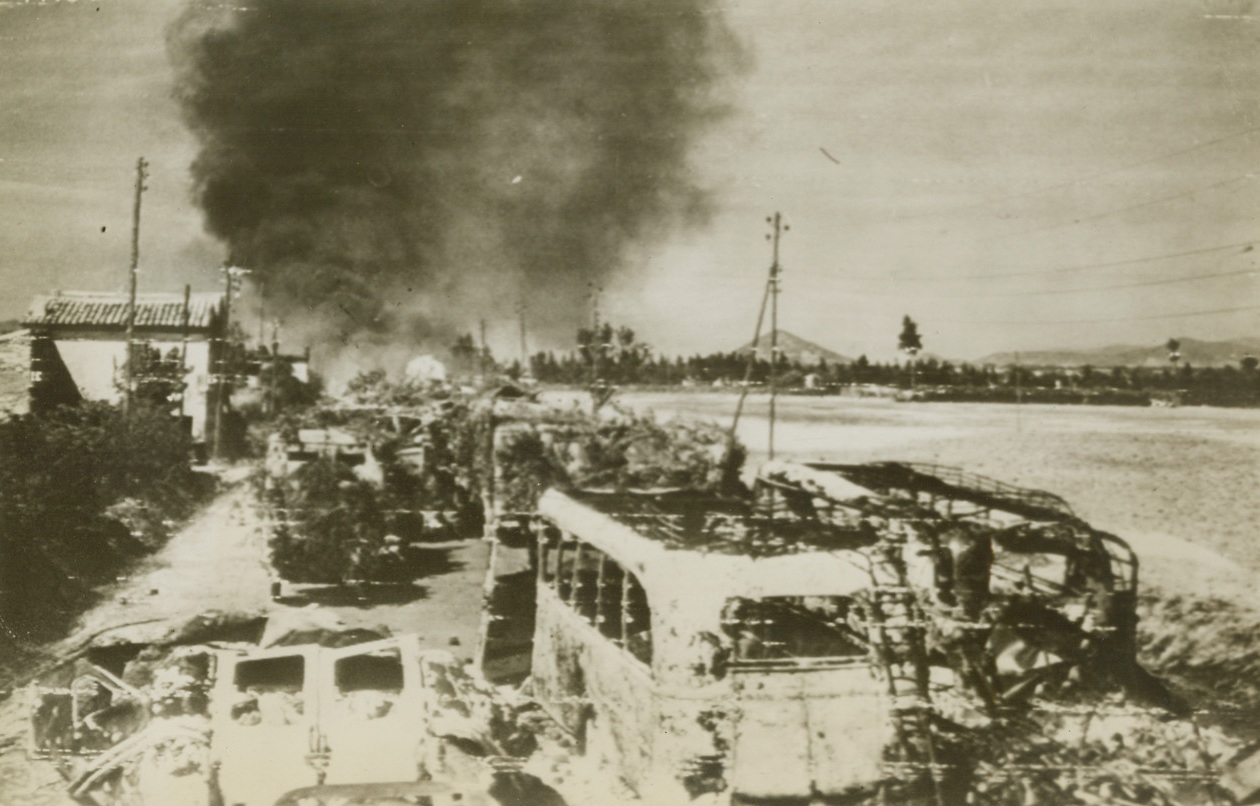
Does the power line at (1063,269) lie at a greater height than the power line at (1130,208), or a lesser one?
lesser

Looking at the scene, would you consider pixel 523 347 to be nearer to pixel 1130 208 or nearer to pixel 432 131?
pixel 432 131

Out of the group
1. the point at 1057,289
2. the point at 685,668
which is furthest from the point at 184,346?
the point at 1057,289

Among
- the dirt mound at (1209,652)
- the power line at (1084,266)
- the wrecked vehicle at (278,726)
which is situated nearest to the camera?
the wrecked vehicle at (278,726)

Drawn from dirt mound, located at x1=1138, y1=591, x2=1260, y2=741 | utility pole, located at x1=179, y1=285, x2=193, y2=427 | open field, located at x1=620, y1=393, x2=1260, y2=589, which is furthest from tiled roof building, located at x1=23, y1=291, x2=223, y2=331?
dirt mound, located at x1=1138, y1=591, x2=1260, y2=741

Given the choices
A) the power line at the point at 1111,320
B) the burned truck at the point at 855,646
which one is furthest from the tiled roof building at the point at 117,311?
the power line at the point at 1111,320

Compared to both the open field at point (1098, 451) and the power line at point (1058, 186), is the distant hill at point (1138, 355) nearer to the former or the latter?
the open field at point (1098, 451)

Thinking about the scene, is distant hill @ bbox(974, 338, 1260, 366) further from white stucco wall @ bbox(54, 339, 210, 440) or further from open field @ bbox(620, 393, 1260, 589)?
white stucco wall @ bbox(54, 339, 210, 440)
